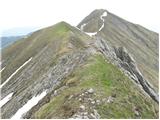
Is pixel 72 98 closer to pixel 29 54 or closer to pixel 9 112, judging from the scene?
pixel 9 112

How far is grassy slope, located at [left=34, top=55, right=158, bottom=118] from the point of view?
32594 mm

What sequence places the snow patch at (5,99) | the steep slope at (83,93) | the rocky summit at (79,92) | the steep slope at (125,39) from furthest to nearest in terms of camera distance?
the steep slope at (125,39) < the snow patch at (5,99) < the rocky summit at (79,92) < the steep slope at (83,93)

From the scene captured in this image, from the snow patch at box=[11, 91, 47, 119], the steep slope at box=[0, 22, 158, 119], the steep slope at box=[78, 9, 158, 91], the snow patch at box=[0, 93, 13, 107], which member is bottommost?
the steep slope at box=[78, 9, 158, 91]

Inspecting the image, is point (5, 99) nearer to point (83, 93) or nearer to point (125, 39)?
point (83, 93)

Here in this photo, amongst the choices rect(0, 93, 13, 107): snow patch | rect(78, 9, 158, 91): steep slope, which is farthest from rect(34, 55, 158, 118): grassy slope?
rect(78, 9, 158, 91): steep slope

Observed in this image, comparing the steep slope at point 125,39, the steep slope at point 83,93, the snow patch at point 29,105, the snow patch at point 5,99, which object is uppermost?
the steep slope at point 83,93

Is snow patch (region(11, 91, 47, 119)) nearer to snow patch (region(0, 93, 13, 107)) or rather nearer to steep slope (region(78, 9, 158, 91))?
snow patch (region(0, 93, 13, 107))

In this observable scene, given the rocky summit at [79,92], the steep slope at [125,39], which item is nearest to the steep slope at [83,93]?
the rocky summit at [79,92]

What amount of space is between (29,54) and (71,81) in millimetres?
54637

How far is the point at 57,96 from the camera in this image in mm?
38531

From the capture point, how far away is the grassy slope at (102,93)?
3259cm

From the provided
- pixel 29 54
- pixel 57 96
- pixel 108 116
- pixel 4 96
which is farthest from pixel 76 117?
pixel 29 54

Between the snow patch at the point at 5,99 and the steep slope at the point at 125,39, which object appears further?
the steep slope at the point at 125,39

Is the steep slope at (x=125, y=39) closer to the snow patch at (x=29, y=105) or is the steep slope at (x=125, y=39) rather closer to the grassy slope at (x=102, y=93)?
the snow patch at (x=29, y=105)
